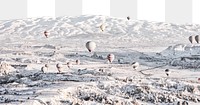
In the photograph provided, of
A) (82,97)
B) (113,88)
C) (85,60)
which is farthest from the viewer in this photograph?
(85,60)

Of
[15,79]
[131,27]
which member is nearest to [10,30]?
[131,27]

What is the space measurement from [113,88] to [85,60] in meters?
38.3

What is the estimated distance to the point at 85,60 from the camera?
3088 inches

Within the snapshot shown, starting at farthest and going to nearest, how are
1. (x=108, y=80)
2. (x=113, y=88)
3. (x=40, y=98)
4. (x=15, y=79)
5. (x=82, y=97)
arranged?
(x=15, y=79) → (x=108, y=80) → (x=113, y=88) → (x=82, y=97) → (x=40, y=98)

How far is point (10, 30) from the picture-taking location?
18662 cm

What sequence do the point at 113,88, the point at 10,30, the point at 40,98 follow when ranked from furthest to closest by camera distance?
1. the point at 10,30
2. the point at 113,88
3. the point at 40,98

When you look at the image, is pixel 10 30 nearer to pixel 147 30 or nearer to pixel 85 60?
pixel 147 30

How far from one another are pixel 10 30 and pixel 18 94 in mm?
152672

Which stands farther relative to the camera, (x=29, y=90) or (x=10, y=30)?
(x=10, y=30)

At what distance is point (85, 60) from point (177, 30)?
395ft

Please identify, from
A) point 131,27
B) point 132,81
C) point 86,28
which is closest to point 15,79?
point 132,81

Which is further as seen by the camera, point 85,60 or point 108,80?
point 85,60

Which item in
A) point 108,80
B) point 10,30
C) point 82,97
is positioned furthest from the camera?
point 10,30

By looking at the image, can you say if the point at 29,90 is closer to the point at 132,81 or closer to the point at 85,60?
the point at 132,81
